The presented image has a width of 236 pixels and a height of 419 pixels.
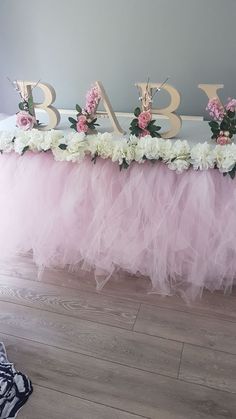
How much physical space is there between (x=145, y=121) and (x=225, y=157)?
0.35 m

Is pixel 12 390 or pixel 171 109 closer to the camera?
pixel 12 390

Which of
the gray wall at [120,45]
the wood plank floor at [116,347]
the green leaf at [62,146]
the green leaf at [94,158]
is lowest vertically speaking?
the wood plank floor at [116,347]

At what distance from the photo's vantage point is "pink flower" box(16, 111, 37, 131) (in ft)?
4.19

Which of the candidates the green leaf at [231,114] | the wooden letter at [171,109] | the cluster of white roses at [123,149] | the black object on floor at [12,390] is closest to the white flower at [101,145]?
the cluster of white roses at [123,149]

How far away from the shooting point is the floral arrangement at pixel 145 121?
1178 millimetres

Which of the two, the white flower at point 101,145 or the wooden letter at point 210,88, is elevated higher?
the wooden letter at point 210,88

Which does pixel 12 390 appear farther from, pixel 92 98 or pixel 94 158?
pixel 92 98

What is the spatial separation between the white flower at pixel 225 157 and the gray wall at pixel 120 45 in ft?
1.82

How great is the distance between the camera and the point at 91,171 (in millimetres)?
1245

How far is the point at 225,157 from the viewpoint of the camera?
106 cm

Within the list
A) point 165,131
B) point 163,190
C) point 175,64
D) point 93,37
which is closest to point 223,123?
point 165,131

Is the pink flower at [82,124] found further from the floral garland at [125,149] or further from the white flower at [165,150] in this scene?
the white flower at [165,150]

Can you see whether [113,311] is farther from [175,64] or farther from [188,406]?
[175,64]

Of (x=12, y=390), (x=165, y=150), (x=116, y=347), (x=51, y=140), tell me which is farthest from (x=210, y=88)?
(x=12, y=390)
